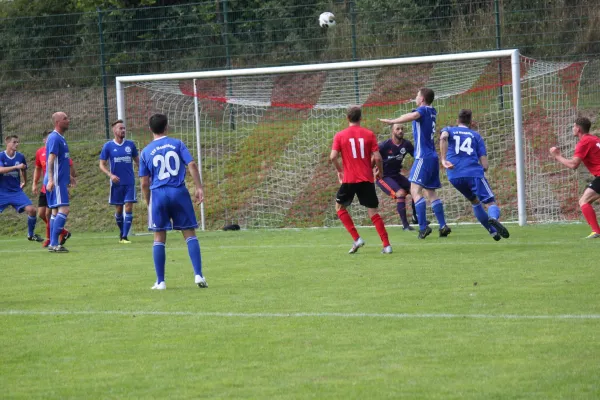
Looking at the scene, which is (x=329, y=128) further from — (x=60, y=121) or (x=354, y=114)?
(x=354, y=114)

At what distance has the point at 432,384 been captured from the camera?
5.59m

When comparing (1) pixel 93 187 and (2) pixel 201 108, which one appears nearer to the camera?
(2) pixel 201 108

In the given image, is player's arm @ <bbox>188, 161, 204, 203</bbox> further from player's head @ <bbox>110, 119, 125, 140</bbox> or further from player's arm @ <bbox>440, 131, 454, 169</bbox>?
player's head @ <bbox>110, 119, 125, 140</bbox>

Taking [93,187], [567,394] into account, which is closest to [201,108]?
[93,187]

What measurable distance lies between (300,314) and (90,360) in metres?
2.10

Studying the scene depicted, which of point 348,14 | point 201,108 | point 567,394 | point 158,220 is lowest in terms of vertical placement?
point 567,394

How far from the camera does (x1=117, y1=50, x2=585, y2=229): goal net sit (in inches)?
741

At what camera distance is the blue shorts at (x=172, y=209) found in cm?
1007

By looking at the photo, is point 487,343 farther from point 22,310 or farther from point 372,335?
point 22,310

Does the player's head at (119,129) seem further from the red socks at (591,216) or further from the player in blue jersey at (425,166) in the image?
the red socks at (591,216)

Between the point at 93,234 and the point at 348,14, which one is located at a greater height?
the point at 348,14

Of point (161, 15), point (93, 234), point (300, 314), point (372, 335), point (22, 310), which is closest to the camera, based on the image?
point (372, 335)

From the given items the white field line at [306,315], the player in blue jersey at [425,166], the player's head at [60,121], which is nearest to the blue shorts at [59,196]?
the player's head at [60,121]

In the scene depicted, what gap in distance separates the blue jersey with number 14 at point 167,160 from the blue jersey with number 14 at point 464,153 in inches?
212
